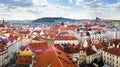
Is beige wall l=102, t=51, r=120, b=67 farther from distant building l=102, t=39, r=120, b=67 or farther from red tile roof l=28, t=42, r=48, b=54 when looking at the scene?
red tile roof l=28, t=42, r=48, b=54

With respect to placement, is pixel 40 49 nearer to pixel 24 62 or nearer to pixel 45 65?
pixel 24 62

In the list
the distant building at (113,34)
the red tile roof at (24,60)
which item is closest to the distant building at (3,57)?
the red tile roof at (24,60)

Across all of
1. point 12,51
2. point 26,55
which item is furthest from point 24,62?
point 12,51

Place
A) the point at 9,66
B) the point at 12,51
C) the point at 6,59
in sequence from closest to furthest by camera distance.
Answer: the point at 9,66, the point at 6,59, the point at 12,51

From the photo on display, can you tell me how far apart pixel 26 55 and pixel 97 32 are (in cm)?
6980

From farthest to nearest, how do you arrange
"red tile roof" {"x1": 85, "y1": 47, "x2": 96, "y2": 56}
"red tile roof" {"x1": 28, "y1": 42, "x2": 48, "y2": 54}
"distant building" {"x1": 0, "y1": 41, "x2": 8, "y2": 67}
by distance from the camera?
1. "red tile roof" {"x1": 85, "y1": 47, "x2": 96, "y2": 56}
2. "distant building" {"x1": 0, "y1": 41, "x2": 8, "y2": 67}
3. "red tile roof" {"x1": 28, "y1": 42, "x2": 48, "y2": 54}

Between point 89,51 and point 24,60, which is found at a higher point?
point 24,60

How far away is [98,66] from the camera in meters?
55.6

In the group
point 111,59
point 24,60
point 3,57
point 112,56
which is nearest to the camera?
point 24,60

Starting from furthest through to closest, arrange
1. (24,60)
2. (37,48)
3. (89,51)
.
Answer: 1. (89,51)
2. (37,48)
3. (24,60)

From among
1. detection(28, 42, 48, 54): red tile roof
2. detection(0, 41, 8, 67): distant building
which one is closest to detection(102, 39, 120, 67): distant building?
detection(28, 42, 48, 54): red tile roof

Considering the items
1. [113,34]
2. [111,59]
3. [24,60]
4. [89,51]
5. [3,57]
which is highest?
[24,60]

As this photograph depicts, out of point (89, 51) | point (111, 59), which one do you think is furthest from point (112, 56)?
point (89, 51)

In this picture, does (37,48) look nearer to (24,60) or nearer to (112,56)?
(24,60)
